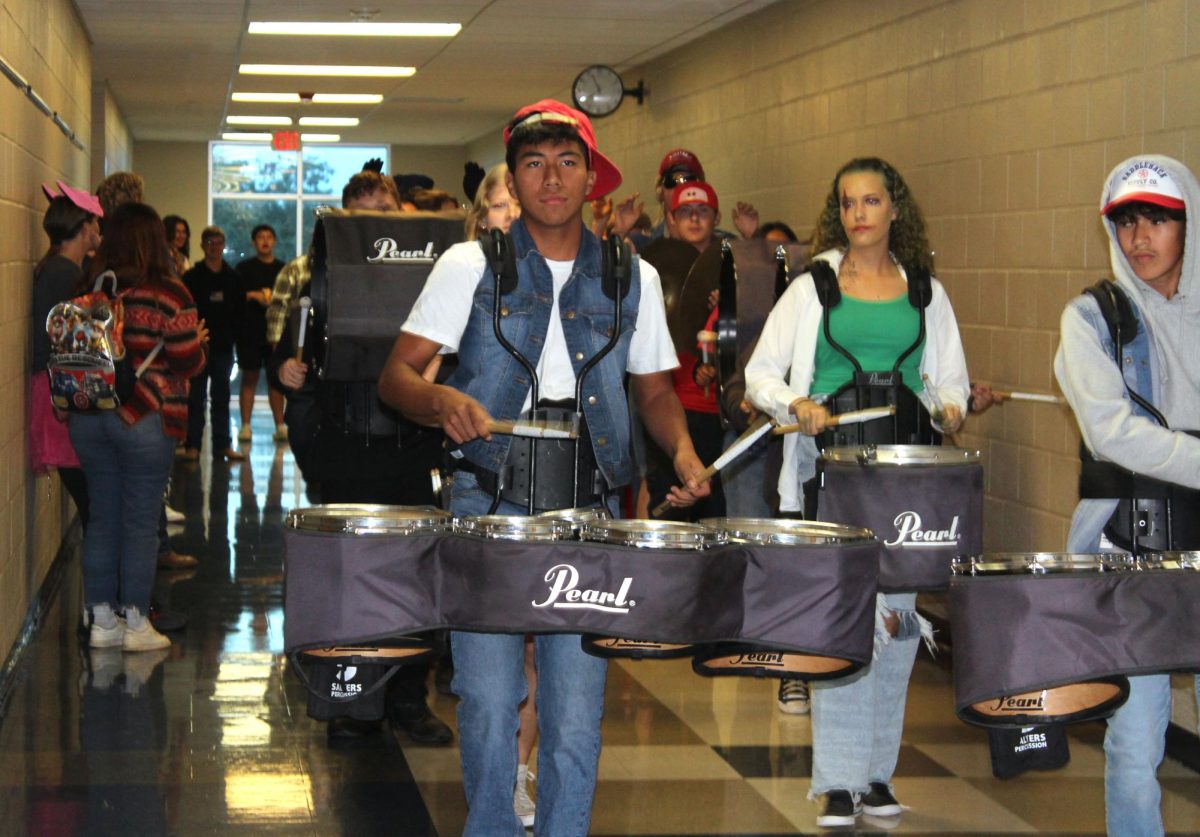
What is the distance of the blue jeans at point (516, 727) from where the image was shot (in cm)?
305

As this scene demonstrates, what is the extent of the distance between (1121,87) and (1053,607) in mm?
3112

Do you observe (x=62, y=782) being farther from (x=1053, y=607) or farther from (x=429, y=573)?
(x=1053, y=607)

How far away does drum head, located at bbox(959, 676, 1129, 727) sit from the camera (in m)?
2.73

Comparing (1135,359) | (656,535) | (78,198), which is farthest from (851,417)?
(78,198)

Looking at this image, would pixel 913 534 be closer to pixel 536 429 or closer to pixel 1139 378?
pixel 1139 378

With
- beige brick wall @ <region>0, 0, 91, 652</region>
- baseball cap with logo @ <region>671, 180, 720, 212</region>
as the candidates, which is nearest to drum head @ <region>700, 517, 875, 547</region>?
beige brick wall @ <region>0, 0, 91, 652</region>

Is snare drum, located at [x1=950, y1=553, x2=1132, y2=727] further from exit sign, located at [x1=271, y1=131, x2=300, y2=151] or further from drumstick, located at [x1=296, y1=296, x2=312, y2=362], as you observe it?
exit sign, located at [x1=271, y1=131, x2=300, y2=151]

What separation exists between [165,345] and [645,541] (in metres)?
3.79

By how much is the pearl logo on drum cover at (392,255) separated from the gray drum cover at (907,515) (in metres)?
1.74

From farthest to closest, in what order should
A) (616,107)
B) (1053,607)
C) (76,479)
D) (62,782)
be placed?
1. (616,107)
2. (76,479)
3. (62,782)
4. (1053,607)

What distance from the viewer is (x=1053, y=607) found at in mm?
2660

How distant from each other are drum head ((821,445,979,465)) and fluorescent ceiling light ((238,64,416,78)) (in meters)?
10.1

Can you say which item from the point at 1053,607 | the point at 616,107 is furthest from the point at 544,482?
the point at 616,107

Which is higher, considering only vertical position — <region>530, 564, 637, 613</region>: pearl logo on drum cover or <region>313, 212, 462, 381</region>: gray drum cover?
<region>313, 212, 462, 381</region>: gray drum cover
